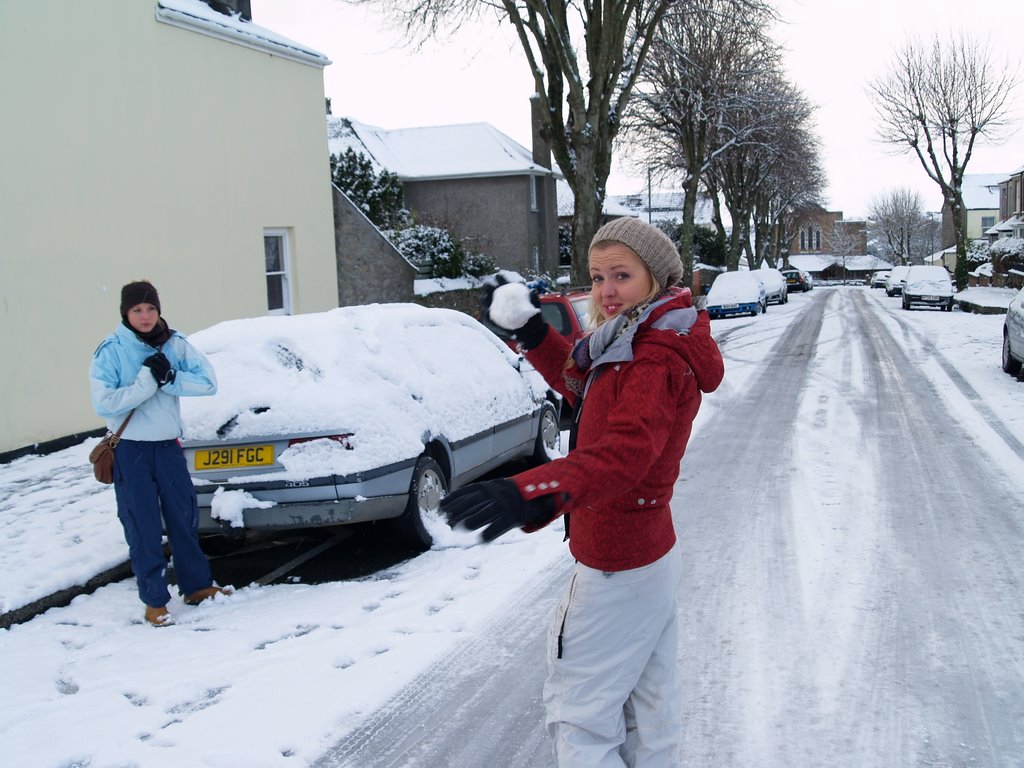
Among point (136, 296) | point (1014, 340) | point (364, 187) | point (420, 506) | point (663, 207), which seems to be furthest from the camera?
point (663, 207)

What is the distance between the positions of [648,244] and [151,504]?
3805 millimetres

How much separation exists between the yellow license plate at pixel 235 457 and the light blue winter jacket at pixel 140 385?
0.47 meters

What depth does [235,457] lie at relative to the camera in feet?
19.4

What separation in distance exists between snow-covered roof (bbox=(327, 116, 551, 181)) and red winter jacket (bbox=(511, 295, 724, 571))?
34.2 metres

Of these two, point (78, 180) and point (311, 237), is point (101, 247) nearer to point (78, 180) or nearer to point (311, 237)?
point (78, 180)

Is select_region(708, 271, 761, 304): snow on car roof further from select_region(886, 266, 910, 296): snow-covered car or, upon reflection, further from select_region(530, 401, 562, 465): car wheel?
select_region(530, 401, 562, 465): car wheel

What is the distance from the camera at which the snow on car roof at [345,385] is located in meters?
5.87

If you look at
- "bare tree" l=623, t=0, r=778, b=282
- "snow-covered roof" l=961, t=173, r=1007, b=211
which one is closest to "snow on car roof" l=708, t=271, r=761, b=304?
"bare tree" l=623, t=0, r=778, b=282

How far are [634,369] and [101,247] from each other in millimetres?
10316

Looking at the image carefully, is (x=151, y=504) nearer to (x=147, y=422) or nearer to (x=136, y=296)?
(x=147, y=422)

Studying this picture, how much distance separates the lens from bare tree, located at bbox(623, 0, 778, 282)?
30.4 metres

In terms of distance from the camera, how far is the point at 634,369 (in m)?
2.38

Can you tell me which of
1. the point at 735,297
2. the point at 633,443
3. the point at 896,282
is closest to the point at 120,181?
the point at 633,443

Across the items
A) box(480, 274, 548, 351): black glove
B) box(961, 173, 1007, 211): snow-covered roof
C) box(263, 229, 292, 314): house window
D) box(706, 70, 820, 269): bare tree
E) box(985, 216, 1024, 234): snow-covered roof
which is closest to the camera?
box(480, 274, 548, 351): black glove
